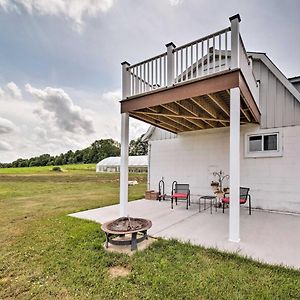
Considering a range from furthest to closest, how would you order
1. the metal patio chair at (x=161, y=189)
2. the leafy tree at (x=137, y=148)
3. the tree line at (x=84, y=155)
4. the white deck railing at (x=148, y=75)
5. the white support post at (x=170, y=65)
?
the tree line at (x=84, y=155) → the leafy tree at (x=137, y=148) → the metal patio chair at (x=161, y=189) → the white deck railing at (x=148, y=75) → the white support post at (x=170, y=65)

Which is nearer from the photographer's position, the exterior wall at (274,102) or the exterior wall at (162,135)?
the exterior wall at (274,102)

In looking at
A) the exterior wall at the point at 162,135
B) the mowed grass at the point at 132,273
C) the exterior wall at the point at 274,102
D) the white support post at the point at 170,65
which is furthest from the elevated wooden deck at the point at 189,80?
the mowed grass at the point at 132,273

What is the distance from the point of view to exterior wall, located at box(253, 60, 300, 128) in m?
6.54

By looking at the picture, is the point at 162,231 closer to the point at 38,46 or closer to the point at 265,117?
the point at 265,117

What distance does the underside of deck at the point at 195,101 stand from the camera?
4.18 m

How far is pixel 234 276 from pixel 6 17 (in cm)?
1026

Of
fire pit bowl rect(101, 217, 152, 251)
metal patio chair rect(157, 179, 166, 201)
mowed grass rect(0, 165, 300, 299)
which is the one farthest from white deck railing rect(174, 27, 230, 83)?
metal patio chair rect(157, 179, 166, 201)

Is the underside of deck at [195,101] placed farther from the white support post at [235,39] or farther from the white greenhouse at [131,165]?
the white greenhouse at [131,165]

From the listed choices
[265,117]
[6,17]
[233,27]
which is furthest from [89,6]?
[265,117]

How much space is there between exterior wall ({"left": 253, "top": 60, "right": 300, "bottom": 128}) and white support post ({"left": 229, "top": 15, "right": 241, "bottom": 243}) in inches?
144

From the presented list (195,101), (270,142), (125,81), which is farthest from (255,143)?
(125,81)

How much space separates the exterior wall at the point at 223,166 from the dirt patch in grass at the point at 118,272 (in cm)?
553

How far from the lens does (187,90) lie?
4.53m

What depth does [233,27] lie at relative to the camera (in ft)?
12.7
